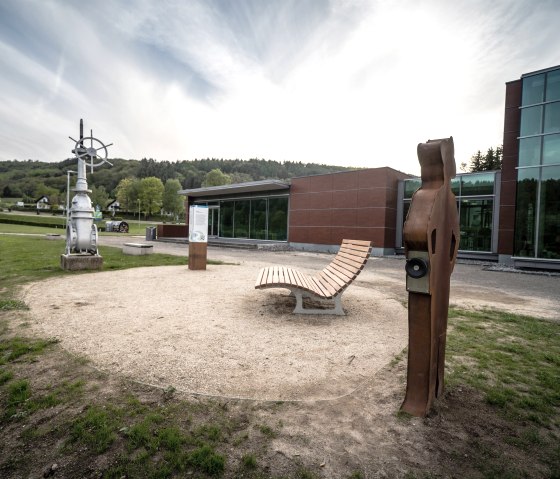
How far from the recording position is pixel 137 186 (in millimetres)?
77438

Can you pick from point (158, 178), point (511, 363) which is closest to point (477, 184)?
point (511, 363)

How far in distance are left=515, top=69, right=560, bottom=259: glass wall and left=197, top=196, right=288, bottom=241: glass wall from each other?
1319cm

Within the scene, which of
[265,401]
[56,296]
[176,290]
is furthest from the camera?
[176,290]

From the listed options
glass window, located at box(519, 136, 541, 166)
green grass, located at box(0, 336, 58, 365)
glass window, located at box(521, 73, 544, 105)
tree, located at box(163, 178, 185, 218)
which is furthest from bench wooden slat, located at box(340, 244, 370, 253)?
tree, located at box(163, 178, 185, 218)

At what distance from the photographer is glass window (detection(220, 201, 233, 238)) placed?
89.2ft

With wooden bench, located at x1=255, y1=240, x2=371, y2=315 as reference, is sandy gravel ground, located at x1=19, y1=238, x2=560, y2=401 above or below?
below

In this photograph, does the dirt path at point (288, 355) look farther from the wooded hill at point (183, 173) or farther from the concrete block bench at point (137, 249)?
the wooded hill at point (183, 173)

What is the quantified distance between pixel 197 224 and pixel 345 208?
→ 11523 mm

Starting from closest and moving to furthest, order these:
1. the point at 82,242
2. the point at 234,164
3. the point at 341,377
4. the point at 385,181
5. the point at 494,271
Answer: the point at 341,377 < the point at 82,242 < the point at 494,271 < the point at 385,181 < the point at 234,164

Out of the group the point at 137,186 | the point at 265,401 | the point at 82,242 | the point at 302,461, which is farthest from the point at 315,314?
the point at 137,186

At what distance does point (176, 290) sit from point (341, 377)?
4.45m

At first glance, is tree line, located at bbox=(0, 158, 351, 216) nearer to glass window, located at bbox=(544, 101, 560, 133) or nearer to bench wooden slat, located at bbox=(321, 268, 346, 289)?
glass window, located at bbox=(544, 101, 560, 133)

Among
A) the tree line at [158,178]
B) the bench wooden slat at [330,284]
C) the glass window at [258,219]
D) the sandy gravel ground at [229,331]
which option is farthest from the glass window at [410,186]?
the tree line at [158,178]

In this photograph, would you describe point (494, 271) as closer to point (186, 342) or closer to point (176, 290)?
point (176, 290)
